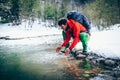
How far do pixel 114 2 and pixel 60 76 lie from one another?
46195 millimetres

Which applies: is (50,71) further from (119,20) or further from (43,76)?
(119,20)

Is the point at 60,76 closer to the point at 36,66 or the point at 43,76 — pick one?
the point at 43,76

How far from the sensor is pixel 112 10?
171 ft

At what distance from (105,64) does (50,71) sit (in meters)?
2.89

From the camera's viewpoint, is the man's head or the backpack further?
the backpack

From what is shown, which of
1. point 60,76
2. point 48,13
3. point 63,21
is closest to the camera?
point 63,21

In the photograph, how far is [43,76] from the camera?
10.0m

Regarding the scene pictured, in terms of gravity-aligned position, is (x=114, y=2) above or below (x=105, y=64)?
above

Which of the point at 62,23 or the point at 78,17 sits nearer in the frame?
the point at 62,23

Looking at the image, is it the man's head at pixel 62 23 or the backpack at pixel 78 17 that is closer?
the man's head at pixel 62 23

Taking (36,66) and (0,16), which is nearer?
(36,66)

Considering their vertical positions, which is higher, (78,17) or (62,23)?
(78,17)

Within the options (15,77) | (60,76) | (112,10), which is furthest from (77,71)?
(112,10)

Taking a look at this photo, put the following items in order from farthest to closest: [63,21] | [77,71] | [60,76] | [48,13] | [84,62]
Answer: [48,13]
[84,62]
[77,71]
[60,76]
[63,21]
